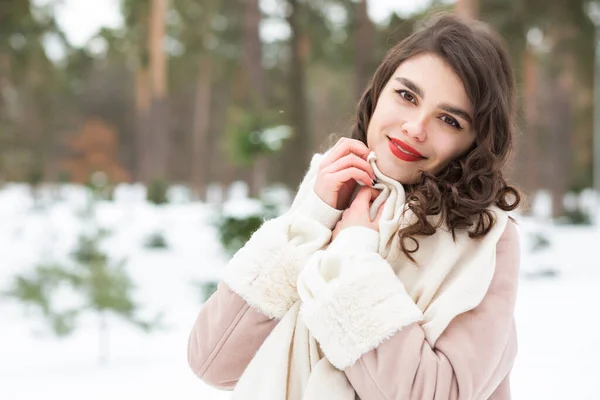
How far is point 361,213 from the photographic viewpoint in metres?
1.17

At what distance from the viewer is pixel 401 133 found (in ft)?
3.85

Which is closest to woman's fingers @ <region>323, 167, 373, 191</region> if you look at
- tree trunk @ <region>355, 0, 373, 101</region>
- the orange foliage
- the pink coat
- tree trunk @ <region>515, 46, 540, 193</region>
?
the pink coat

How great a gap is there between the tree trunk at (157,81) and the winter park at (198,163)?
6 cm

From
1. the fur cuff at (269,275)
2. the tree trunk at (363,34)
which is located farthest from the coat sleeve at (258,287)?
the tree trunk at (363,34)

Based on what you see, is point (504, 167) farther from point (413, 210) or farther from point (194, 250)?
point (194, 250)

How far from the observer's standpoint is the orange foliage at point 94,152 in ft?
70.2

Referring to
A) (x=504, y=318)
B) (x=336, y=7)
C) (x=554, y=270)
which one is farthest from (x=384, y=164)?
(x=336, y=7)

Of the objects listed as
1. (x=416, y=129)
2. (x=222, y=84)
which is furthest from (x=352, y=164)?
(x=222, y=84)

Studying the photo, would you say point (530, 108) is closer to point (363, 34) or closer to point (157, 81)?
point (363, 34)

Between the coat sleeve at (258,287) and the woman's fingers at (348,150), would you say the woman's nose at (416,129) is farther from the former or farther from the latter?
the coat sleeve at (258,287)

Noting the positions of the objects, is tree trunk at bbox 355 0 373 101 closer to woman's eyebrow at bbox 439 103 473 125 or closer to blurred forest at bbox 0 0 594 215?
blurred forest at bbox 0 0 594 215

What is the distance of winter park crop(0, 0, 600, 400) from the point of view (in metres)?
4.64

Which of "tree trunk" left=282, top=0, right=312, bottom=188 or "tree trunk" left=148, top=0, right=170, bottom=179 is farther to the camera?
"tree trunk" left=148, top=0, right=170, bottom=179

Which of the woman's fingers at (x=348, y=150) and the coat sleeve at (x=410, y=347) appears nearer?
the coat sleeve at (x=410, y=347)
